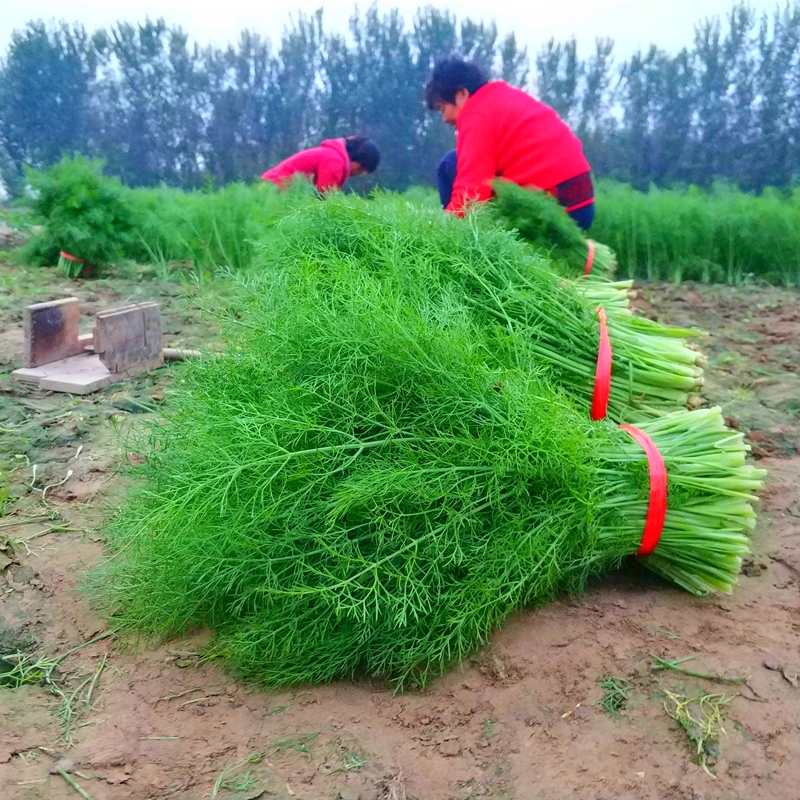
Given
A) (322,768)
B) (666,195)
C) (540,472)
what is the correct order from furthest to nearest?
(666,195) → (540,472) → (322,768)

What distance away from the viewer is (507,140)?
458 centimetres

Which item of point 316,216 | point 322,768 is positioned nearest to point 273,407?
point 322,768

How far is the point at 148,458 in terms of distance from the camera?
232 centimetres

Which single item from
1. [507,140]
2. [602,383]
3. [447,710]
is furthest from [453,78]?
[447,710]

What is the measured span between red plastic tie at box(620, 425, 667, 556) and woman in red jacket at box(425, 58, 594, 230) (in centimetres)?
254

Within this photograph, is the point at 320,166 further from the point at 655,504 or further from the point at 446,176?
the point at 655,504

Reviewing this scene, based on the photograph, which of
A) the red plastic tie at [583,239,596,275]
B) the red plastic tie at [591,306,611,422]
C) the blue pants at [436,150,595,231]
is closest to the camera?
the red plastic tie at [591,306,611,422]

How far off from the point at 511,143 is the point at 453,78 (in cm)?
54

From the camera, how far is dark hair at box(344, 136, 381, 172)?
6.20 meters

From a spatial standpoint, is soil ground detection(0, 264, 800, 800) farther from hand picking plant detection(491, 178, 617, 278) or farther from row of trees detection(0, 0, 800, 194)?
row of trees detection(0, 0, 800, 194)

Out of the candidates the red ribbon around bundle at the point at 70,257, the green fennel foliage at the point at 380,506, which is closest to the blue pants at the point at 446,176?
the red ribbon around bundle at the point at 70,257

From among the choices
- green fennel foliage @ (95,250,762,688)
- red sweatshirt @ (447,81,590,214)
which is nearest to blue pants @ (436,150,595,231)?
red sweatshirt @ (447,81,590,214)

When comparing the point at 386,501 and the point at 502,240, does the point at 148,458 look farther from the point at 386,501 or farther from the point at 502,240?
the point at 502,240

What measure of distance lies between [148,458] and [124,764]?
0.87 meters
